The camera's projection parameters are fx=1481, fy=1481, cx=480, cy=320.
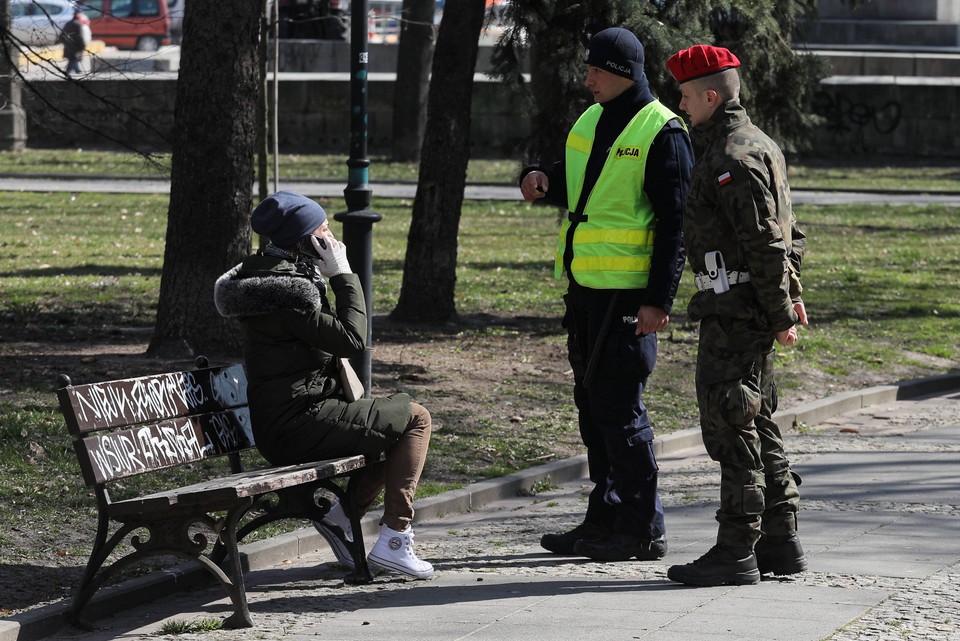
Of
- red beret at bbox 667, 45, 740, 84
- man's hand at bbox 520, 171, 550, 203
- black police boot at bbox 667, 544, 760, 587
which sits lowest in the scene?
black police boot at bbox 667, 544, 760, 587

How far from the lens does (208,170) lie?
31.8 ft

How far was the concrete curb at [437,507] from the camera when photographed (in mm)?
5258

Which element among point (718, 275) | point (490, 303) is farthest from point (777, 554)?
point (490, 303)

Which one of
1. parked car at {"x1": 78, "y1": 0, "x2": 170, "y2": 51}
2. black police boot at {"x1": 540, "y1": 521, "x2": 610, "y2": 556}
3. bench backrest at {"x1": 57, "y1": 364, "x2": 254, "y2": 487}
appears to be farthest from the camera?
parked car at {"x1": 78, "y1": 0, "x2": 170, "y2": 51}

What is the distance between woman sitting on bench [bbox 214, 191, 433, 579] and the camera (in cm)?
564

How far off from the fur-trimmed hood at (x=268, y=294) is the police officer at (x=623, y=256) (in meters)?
1.08

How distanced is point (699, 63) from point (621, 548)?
200 cm

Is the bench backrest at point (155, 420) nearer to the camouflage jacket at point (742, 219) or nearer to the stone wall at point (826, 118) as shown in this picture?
the camouflage jacket at point (742, 219)

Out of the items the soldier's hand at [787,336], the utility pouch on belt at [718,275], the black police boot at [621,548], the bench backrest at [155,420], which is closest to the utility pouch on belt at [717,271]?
the utility pouch on belt at [718,275]

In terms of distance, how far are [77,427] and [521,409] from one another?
446 cm

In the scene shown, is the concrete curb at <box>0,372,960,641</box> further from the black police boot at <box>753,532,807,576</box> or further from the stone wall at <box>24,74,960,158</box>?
the stone wall at <box>24,74,960,158</box>

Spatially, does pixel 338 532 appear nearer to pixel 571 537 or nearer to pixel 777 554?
pixel 571 537

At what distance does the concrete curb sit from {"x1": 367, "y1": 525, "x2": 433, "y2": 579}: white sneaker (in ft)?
2.07

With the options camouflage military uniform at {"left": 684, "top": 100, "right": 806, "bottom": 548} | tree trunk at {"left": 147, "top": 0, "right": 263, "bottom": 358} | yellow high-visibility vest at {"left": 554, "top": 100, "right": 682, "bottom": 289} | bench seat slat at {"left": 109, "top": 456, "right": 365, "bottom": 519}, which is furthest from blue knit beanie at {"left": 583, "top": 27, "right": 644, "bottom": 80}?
tree trunk at {"left": 147, "top": 0, "right": 263, "bottom": 358}
